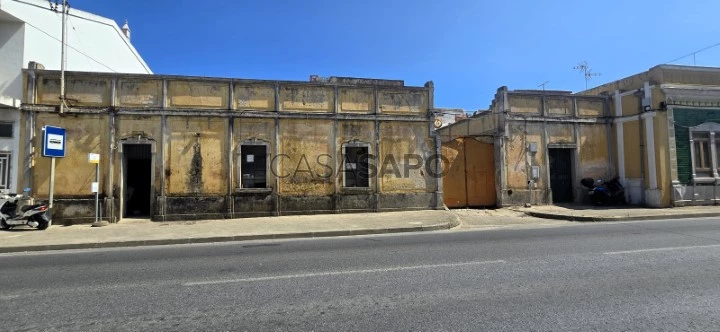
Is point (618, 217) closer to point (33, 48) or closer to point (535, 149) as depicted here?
point (535, 149)

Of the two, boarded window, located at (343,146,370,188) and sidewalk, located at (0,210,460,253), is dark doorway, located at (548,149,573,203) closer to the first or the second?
sidewalk, located at (0,210,460,253)

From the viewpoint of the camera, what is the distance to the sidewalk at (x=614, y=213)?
13852 millimetres

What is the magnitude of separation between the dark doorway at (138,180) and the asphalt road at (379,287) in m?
6.06

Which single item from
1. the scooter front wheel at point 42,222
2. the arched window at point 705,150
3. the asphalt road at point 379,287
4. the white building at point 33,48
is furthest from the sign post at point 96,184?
the arched window at point 705,150

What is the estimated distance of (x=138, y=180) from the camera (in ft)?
49.5

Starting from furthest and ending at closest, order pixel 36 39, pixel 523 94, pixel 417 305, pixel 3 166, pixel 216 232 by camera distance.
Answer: pixel 523 94, pixel 36 39, pixel 3 166, pixel 216 232, pixel 417 305

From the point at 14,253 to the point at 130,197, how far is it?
575cm

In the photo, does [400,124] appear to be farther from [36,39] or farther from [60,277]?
[36,39]

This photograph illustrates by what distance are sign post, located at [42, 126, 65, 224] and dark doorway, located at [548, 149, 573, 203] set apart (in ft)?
58.6

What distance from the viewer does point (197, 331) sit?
4027 millimetres

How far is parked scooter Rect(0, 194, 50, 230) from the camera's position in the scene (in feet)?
40.5

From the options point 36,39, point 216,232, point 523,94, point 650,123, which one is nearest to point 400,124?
point 523,94

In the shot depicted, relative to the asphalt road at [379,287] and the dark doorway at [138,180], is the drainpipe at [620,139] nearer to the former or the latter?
the asphalt road at [379,287]

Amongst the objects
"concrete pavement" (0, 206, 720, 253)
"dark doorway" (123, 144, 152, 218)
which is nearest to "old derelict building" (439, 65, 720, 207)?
"concrete pavement" (0, 206, 720, 253)
